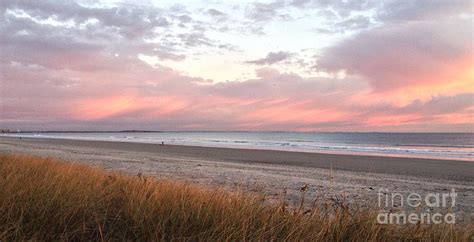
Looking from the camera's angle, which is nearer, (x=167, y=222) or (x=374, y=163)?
(x=167, y=222)

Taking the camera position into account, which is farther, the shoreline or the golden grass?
the shoreline

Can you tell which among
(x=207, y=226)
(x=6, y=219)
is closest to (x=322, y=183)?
(x=207, y=226)

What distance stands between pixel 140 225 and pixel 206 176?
1112 centimetres

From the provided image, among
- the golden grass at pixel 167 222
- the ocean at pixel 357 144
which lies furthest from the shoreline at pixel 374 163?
the golden grass at pixel 167 222
